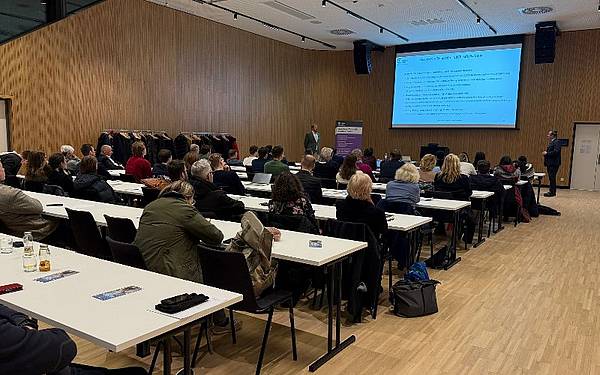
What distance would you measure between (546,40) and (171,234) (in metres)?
12.6

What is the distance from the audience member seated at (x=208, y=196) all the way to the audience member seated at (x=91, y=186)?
1.54m

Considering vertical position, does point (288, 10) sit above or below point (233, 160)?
above

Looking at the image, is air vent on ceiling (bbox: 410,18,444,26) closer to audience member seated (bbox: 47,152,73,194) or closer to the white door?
the white door

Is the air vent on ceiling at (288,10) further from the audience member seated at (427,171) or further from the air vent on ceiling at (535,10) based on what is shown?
the audience member seated at (427,171)

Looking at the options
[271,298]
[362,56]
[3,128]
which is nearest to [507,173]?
[271,298]

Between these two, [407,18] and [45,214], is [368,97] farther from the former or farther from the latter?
[45,214]

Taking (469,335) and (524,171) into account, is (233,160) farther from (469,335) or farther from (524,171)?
(469,335)

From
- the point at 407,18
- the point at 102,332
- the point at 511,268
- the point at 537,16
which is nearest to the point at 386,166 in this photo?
the point at 511,268

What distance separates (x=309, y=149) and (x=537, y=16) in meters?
6.99

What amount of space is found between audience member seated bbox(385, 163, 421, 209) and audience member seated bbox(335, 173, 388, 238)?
1295 mm

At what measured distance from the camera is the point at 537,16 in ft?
39.5

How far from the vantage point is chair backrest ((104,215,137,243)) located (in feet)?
11.9

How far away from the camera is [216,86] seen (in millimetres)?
13727

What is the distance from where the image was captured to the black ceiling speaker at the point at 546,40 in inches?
493
